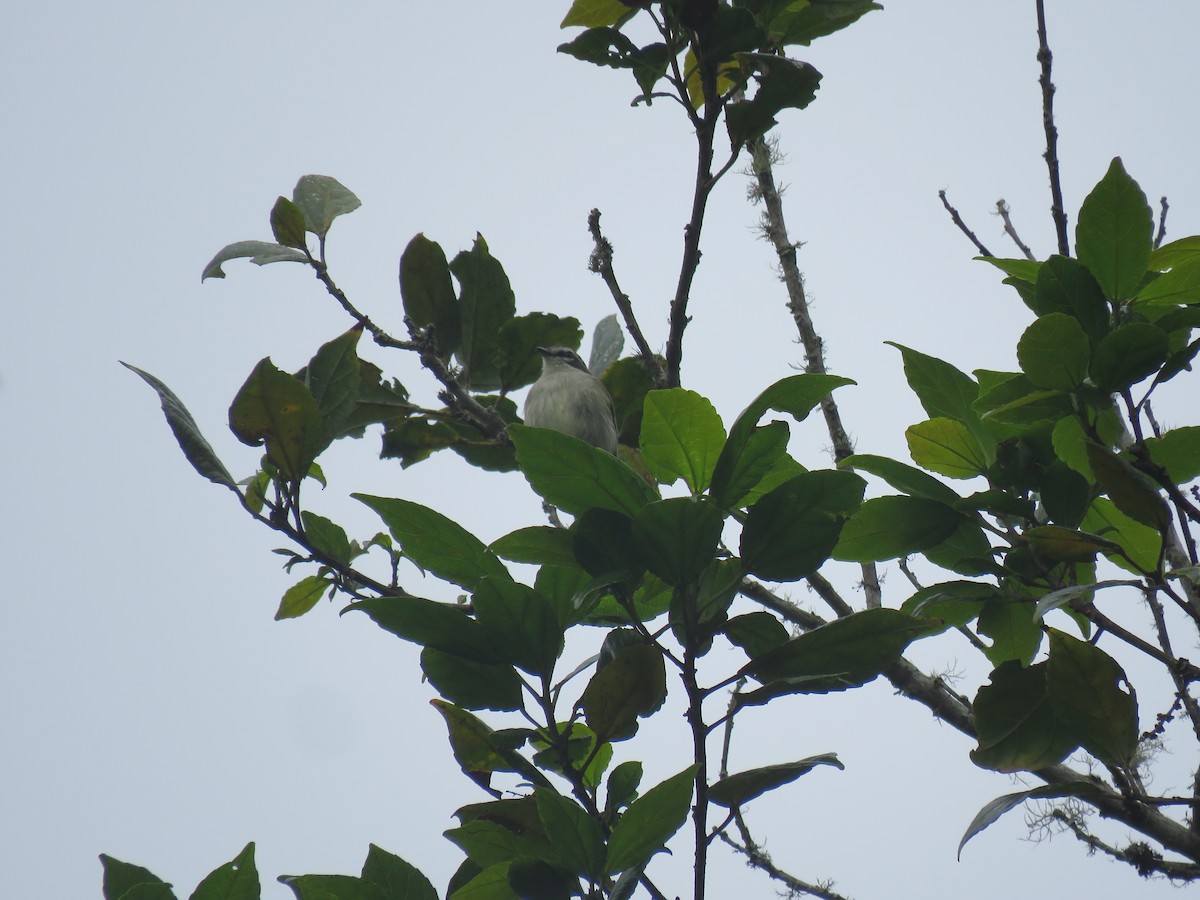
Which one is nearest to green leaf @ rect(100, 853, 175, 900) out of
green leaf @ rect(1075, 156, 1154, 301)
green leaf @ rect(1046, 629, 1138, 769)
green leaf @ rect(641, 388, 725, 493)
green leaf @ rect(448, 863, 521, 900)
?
green leaf @ rect(448, 863, 521, 900)

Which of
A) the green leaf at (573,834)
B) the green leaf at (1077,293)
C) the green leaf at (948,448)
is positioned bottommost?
the green leaf at (573,834)

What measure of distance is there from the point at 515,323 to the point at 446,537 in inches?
57.9

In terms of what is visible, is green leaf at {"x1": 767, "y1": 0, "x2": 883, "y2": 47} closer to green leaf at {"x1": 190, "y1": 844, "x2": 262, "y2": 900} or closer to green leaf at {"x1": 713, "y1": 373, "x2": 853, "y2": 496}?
green leaf at {"x1": 713, "y1": 373, "x2": 853, "y2": 496}

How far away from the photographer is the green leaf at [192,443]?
1.89m

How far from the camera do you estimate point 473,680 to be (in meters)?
1.60

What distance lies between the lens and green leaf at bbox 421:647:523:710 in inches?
62.6

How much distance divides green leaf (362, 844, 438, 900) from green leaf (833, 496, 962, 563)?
0.86 m

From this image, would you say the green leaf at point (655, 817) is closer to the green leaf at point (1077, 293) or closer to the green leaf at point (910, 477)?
the green leaf at point (910, 477)

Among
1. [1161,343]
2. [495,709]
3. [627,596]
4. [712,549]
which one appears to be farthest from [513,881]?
[1161,343]

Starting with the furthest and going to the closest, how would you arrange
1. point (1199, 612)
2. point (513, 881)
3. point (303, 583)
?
point (303, 583), point (1199, 612), point (513, 881)

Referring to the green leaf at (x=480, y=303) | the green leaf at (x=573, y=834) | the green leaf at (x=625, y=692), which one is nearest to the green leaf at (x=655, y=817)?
the green leaf at (x=573, y=834)

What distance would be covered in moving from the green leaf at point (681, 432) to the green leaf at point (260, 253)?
1.34 metres

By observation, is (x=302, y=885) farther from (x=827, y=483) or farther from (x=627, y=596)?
(x=827, y=483)

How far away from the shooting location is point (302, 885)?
159 centimetres
